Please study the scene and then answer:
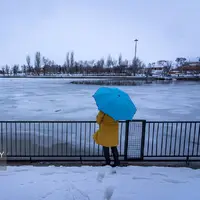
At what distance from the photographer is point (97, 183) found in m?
4.01

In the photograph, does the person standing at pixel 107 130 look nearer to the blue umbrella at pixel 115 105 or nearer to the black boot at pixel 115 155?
the black boot at pixel 115 155

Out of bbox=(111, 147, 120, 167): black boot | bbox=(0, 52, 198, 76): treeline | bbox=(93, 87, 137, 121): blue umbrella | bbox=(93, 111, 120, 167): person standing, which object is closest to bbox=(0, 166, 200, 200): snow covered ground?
bbox=(111, 147, 120, 167): black boot

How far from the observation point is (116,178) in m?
4.25

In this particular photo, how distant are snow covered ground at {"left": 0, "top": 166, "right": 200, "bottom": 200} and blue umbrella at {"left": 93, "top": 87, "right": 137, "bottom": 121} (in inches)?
48.2

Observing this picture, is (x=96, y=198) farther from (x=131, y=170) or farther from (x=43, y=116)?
(x=43, y=116)

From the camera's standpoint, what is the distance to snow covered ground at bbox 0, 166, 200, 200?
365 cm

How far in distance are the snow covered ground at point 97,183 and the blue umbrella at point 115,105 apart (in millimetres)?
1224

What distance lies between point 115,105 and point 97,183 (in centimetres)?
148

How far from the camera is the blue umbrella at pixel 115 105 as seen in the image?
4152mm

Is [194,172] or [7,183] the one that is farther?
[194,172]

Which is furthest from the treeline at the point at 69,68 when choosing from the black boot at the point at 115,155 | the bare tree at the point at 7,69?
the black boot at the point at 115,155

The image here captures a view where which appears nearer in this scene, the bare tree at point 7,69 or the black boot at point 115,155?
the black boot at point 115,155

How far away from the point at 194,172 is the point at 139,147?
1.35 metres

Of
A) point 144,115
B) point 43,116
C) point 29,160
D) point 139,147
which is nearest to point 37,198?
point 29,160
